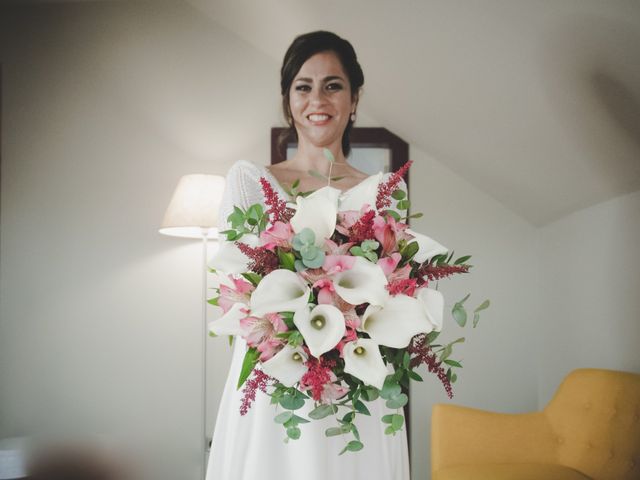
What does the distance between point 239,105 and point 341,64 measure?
1.90 meters

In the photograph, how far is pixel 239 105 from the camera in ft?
Result: 10.2

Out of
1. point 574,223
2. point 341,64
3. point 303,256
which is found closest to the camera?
point 303,256

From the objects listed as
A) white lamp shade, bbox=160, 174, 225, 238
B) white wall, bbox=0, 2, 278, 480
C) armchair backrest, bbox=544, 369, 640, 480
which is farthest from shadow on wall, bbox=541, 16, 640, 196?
white wall, bbox=0, 2, 278, 480

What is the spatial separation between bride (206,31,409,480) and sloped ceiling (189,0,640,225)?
0.56 metres

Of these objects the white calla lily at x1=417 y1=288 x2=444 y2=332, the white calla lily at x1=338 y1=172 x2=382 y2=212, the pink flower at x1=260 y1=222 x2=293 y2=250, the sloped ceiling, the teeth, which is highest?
the sloped ceiling

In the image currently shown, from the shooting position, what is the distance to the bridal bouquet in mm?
691

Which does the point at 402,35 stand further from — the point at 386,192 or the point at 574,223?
the point at 386,192

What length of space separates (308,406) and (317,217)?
42cm

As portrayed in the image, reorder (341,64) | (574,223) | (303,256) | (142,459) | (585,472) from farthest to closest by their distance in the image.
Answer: (142,459)
(574,223)
(585,472)
(341,64)
(303,256)

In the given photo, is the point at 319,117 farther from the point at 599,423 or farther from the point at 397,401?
the point at 599,423

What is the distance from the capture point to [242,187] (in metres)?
1.24

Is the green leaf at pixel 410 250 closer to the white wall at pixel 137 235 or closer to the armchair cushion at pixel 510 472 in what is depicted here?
the armchair cushion at pixel 510 472

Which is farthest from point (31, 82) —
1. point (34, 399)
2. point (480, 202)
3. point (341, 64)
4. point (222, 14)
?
point (480, 202)

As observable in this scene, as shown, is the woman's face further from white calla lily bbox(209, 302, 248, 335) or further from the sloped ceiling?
white calla lily bbox(209, 302, 248, 335)
